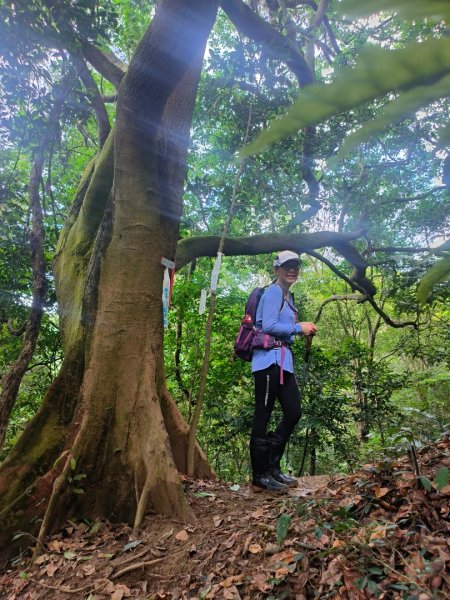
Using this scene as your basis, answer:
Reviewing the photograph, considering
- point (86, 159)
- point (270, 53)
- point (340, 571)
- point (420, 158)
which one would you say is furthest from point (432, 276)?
point (86, 159)

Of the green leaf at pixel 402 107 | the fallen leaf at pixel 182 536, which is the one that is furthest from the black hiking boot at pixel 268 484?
the green leaf at pixel 402 107

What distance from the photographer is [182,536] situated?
2.60m

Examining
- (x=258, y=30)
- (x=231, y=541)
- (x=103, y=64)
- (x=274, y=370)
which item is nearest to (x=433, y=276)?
(x=231, y=541)

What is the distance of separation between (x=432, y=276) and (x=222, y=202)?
6013mm

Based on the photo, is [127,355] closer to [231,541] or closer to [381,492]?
[231,541]

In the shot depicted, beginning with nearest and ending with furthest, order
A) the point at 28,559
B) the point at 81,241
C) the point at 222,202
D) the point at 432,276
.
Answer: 1. the point at 432,276
2. the point at 28,559
3. the point at 81,241
4. the point at 222,202

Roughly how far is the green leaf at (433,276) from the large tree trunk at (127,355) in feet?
8.97

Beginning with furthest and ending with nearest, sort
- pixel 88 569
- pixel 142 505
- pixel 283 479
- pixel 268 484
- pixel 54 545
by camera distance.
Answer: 1. pixel 283 479
2. pixel 268 484
3. pixel 142 505
4. pixel 54 545
5. pixel 88 569

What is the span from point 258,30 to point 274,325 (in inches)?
160

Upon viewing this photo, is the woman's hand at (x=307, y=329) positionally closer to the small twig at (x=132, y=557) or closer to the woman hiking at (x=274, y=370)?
the woman hiking at (x=274, y=370)

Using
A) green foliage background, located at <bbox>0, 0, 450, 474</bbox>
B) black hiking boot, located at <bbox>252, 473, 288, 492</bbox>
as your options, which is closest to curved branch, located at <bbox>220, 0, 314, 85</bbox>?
green foliage background, located at <bbox>0, 0, 450, 474</bbox>

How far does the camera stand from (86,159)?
838 cm

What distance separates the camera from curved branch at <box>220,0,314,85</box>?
4977mm

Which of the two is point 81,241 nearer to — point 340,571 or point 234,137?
point 234,137
